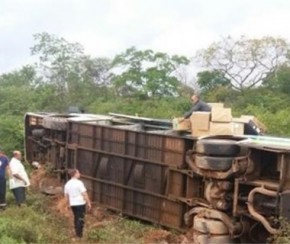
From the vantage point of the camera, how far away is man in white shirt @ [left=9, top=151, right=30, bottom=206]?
1356 centimetres

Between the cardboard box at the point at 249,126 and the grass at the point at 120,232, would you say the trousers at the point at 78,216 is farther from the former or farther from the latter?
the cardboard box at the point at 249,126

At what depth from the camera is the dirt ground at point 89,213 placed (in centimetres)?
1235

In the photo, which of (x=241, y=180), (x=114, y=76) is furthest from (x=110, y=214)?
(x=114, y=76)

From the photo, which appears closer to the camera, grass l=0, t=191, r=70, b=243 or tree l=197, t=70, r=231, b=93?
grass l=0, t=191, r=70, b=243

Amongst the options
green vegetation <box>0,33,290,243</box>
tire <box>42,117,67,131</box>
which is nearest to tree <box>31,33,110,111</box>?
green vegetation <box>0,33,290,243</box>

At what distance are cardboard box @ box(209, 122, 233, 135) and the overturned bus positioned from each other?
0.52 meters

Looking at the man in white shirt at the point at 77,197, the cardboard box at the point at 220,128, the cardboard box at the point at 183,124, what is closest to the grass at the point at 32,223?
the man in white shirt at the point at 77,197

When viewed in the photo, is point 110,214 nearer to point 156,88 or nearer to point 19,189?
point 19,189

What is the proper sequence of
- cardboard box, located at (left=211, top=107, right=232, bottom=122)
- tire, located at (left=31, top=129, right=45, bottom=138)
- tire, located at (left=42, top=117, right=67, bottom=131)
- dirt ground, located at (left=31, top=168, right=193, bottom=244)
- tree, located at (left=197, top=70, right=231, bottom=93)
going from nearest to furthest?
1. dirt ground, located at (left=31, top=168, right=193, bottom=244)
2. cardboard box, located at (left=211, top=107, right=232, bottom=122)
3. tire, located at (left=42, top=117, right=67, bottom=131)
4. tire, located at (left=31, top=129, right=45, bottom=138)
5. tree, located at (left=197, top=70, right=231, bottom=93)

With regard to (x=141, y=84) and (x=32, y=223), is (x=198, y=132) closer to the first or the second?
(x=32, y=223)

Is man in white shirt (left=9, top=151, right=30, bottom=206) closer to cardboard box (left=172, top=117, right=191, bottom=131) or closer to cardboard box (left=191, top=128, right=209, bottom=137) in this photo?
cardboard box (left=172, top=117, right=191, bottom=131)

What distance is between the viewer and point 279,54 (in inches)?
1457

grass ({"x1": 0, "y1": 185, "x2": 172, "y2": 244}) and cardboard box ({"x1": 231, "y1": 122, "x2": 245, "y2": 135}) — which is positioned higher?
cardboard box ({"x1": 231, "y1": 122, "x2": 245, "y2": 135})

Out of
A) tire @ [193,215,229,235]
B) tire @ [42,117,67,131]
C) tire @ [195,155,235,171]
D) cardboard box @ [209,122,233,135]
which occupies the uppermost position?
cardboard box @ [209,122,233,135]
